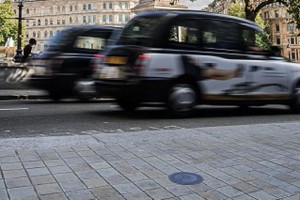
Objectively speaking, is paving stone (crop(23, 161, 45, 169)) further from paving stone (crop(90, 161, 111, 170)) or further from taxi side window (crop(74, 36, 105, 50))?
taxi side window (crop(74, 36, 105, 50))

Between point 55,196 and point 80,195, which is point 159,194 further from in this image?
point 55,196

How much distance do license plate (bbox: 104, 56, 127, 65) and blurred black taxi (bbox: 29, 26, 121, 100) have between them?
3.18 metres

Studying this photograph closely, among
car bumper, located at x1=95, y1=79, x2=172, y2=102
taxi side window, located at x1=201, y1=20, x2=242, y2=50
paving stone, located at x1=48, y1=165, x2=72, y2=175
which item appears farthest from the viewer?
taxi side window, located at x1=201, y1=20, x2=242, y2=50

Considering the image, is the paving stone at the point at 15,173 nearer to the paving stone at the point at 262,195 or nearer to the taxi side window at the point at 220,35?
the paving stone at the point at 262,195

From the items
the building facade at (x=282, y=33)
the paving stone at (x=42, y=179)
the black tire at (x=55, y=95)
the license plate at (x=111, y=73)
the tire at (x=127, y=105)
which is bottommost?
the paving stone at (x=42, y=179)

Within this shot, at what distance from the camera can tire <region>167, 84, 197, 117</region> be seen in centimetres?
785

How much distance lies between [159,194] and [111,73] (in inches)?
185

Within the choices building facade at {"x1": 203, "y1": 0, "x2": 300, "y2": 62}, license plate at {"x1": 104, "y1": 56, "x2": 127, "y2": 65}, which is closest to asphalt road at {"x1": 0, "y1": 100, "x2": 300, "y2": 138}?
license plate at {"x1": 104, "y1": 56, "x2": 127, "y2": 65}

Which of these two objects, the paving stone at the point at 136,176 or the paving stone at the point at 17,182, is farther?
the paving stone at the point at 136,176

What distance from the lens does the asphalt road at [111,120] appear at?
642 centimetres

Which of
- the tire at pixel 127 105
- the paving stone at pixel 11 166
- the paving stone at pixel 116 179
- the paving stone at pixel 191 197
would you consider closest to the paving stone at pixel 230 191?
the paving stone at pixel 191 197

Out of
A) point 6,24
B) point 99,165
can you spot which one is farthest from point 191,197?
point 6,24

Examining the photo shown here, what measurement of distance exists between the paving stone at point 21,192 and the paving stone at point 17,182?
0.26ft

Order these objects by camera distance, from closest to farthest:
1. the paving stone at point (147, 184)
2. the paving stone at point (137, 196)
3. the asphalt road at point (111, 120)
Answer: the paving stone at point (137, 196) < the paving stone at point (147, 184) < the asphalt road at point (111, 120)
